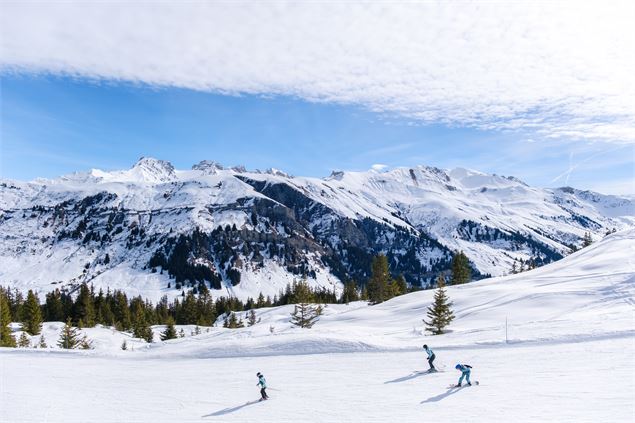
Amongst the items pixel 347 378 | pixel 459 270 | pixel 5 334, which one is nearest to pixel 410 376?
pixel 347 378

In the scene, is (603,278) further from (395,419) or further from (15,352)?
(15,352)

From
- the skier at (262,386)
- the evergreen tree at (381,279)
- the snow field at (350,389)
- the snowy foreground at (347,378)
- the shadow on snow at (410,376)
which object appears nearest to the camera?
the snow field at (350,389)

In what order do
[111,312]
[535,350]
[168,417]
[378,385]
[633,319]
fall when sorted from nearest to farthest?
[168,417]
[378,385]
[535,350]
[633,319]
[111,312]

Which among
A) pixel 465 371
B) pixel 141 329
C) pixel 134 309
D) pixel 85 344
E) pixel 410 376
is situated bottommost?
pixel 85 344

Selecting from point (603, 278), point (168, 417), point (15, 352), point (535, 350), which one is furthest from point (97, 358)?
point (603, 278)

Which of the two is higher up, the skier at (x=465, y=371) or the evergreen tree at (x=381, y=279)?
the evergreen tree at (x=381, y=279)

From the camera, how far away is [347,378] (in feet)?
86.8

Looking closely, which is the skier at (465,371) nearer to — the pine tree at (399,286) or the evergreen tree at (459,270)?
the pine tree at (399,286)

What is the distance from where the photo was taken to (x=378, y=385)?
2444 cm

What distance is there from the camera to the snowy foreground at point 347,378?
65.1 ft

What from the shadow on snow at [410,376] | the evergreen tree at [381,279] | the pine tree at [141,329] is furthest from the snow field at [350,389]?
the evergreen tree at [381,279]

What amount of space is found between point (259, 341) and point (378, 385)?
1664 centimetres

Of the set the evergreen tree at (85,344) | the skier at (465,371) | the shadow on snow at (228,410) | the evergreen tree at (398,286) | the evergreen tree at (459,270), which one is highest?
the evergreen tree at (459,270)

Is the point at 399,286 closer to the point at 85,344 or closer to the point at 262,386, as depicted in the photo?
the point at 85,344
